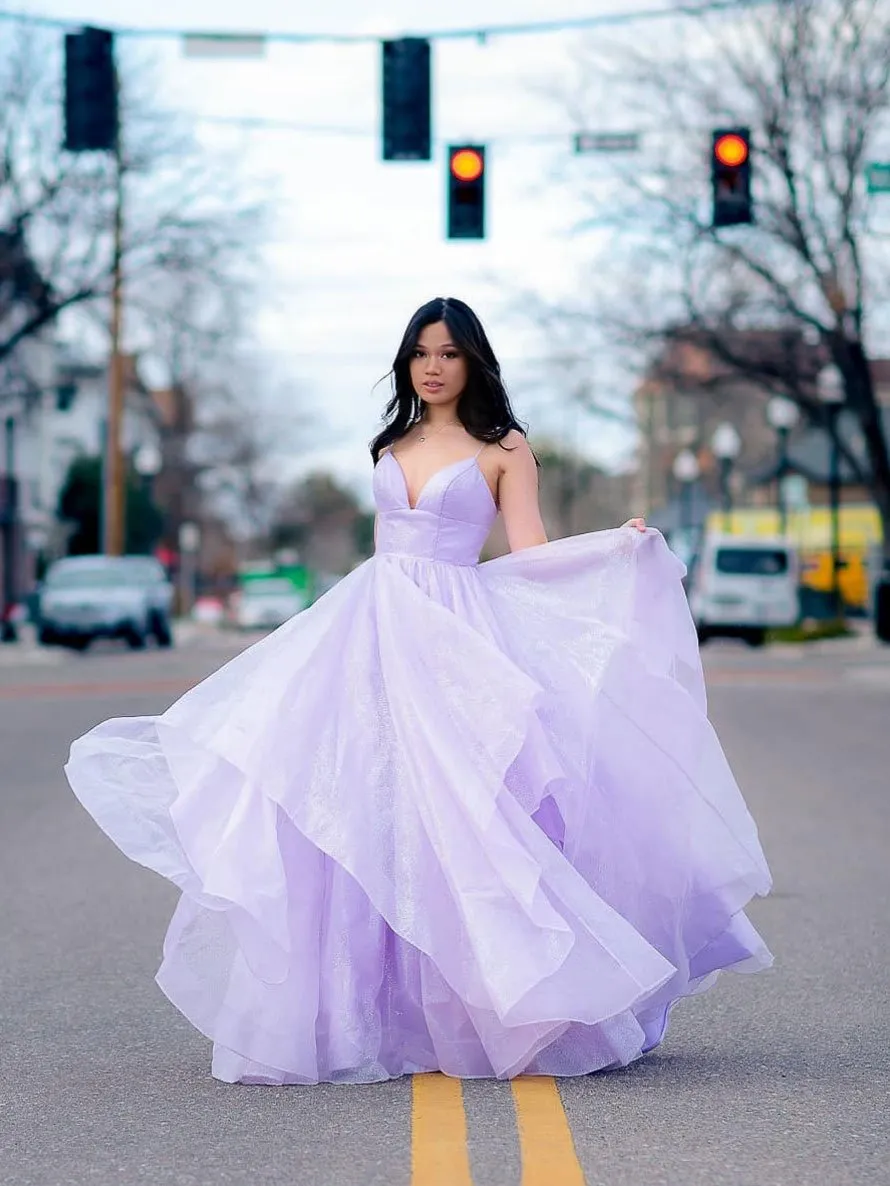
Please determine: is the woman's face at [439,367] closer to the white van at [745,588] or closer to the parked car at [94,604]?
the parked car at [94,604]

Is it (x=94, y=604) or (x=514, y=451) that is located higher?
(x=514, y=451)

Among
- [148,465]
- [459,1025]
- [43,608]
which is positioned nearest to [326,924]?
[459,1025]

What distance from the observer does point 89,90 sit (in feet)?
57.8

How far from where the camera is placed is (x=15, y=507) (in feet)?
215

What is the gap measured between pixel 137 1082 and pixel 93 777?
79 centimetres

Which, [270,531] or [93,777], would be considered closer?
[93,777]

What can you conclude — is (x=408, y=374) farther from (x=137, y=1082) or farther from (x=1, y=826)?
(x=1, y=826)

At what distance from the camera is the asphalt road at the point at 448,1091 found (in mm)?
4516

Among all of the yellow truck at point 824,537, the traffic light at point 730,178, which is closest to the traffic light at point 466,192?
the traffic light at point 730,178

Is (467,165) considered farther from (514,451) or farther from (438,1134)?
(438,1134)

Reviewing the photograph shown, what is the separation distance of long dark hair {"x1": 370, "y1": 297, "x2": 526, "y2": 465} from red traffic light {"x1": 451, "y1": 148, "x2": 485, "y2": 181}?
14.0m

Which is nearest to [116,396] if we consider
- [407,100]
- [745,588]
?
[745,588]

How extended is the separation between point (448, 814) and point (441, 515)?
90 centimetres

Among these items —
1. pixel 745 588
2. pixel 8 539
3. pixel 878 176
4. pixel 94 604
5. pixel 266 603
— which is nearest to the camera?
pixel 878 176
